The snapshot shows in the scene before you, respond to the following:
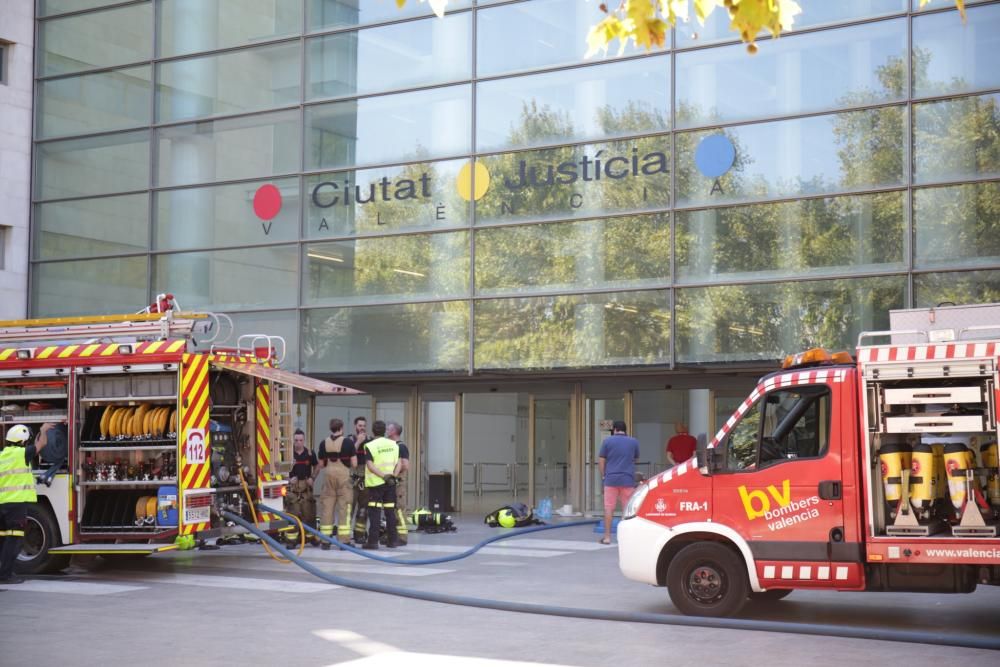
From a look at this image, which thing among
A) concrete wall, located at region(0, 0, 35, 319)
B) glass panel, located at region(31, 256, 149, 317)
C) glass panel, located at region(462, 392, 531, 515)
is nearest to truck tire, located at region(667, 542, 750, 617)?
glass panel, located at region(462, 392, 531, 515)

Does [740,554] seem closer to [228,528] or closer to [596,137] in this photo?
[228,528]

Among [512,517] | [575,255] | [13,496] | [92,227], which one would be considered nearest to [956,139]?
[575,255]

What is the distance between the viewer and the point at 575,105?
21.9 m

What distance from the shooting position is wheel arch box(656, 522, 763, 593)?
1041 cm

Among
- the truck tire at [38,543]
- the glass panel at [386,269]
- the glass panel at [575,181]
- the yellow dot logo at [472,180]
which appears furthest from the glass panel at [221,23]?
the truck tire at [38,543]

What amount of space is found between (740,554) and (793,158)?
35.3 ft

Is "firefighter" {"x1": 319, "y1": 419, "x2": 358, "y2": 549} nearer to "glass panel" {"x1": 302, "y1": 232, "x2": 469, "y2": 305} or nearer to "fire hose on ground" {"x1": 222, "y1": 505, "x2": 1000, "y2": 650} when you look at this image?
"fire hose on ground" {"x1": 222, "y1": 505, "x2": 1000, "y2": 650}

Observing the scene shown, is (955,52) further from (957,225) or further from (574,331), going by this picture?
(574,331)

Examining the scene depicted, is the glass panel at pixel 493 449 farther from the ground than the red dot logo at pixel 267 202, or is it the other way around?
the red dot logo at pixel 267 202

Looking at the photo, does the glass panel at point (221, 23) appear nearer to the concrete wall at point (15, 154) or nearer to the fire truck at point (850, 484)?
the concrete wall at point (15, 154)

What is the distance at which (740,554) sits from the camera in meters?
10.5

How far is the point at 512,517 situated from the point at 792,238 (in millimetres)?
6380

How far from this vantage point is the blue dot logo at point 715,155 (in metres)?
20.5

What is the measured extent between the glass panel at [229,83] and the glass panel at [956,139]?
38.4 ft
